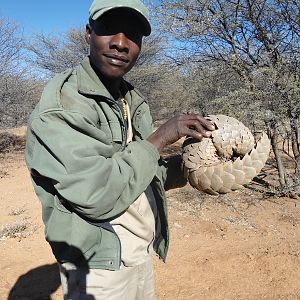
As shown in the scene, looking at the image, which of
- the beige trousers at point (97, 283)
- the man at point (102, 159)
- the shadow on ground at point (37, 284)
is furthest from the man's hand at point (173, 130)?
the shadow on ground at point (37, 284)

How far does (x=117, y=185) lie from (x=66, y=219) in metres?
0.29

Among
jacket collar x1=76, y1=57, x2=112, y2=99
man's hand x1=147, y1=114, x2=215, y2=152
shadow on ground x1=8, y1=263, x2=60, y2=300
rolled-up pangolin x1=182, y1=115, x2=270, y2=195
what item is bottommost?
shadow on ground x1=8, y1=263, x2=60, y2=300

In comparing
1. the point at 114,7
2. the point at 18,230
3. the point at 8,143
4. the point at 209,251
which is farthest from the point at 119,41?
the point at 8,143

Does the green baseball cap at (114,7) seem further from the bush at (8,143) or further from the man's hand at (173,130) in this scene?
the bush at (8,143)

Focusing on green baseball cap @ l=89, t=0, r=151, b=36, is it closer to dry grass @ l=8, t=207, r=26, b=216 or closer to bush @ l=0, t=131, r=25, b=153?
dry grass @ l=8, t=207, r=26, b=216

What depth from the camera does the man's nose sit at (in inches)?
59.2

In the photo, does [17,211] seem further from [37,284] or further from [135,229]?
[135,229]

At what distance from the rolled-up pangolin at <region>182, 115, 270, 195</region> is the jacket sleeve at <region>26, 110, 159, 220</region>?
34cm

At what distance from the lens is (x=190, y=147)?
5.52ft

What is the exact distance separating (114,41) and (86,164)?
53 centimetres

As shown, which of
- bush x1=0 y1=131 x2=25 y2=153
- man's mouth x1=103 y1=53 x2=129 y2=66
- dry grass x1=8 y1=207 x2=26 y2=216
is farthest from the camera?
bush x1=0 y1=131 x2=25 y2=153

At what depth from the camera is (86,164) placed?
125cm

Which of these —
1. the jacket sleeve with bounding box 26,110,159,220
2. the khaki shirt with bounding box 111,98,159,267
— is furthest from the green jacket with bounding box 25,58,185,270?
the khaki shirt with bounding box 111,98,159,267

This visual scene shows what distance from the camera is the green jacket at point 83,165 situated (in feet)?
4.14
